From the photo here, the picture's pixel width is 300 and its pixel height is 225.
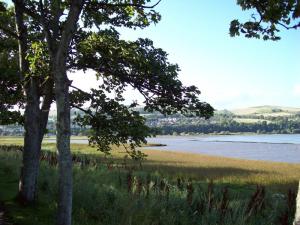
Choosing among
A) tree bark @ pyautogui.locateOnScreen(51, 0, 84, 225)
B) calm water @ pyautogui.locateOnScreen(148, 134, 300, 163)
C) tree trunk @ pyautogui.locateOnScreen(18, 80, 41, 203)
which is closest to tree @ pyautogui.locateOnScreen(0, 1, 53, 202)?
tree trunk @ pyautogui.locateOnScreen(18, 80, 41, 203)

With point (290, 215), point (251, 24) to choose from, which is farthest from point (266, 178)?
point (251, 24)

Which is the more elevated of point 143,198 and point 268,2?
point 268,2

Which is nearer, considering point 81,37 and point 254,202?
point 254,202

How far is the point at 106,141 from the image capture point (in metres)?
16.5

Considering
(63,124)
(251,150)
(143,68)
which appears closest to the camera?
(63,124)

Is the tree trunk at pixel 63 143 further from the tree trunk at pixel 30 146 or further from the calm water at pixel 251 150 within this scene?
the calm water at pixel 251 150

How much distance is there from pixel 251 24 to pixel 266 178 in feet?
79.6

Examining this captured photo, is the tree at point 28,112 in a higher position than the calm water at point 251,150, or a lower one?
higher

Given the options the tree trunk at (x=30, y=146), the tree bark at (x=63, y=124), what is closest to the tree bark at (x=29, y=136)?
the tree trunk at (x=30, y=146)

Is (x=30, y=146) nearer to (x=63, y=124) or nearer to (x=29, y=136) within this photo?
(x=29, y=136)

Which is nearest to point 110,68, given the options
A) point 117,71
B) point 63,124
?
point 117,71

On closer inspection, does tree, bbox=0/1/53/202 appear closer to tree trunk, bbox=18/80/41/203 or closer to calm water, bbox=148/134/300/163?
tree trunk, bbox=18/80/41/203

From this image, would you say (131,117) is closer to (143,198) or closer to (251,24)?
(143,198)

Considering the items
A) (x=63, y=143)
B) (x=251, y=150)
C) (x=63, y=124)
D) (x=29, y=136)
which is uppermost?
(x=63, y=124)
